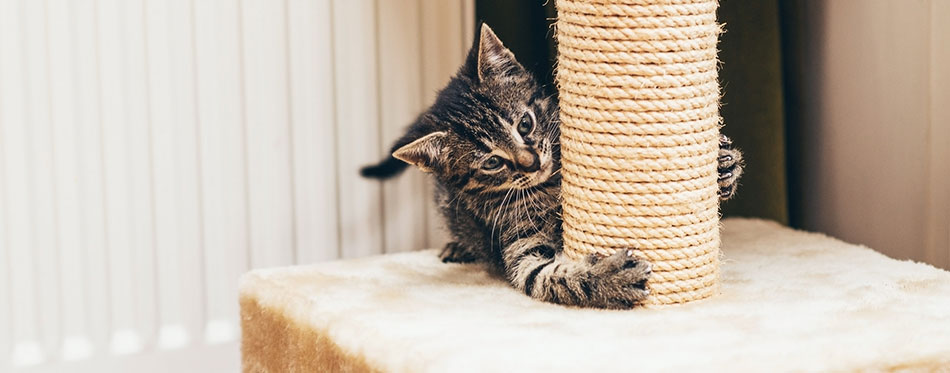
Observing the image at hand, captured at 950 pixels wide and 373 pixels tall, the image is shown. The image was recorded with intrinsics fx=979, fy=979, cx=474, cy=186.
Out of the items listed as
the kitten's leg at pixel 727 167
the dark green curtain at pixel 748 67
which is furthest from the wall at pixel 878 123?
the kitten's leg at pixel 727 167

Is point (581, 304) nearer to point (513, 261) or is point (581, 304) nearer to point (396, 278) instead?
point (513, 261)

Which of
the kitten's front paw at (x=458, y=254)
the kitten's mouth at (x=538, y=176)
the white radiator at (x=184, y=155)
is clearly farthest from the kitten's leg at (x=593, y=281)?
the white radiator at (x=184, y=155)

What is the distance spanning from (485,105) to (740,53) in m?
0.66

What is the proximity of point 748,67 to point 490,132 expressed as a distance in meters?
0.68

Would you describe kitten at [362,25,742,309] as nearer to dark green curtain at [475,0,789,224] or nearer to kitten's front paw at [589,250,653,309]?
kitten's front paw at [589,250,653,309]

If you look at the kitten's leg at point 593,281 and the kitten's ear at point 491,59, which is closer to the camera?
the kitten's leg at point 593,281

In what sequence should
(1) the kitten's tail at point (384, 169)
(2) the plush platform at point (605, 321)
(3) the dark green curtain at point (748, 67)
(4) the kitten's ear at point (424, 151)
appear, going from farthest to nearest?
1. (3) the dark green curtain at point (748, 67)
2. (1) the kitten's tail at point (384, 169)
3. (4) the kitten's ear at point (424, 151)
4. (2) the plush platform at point (605, 321)

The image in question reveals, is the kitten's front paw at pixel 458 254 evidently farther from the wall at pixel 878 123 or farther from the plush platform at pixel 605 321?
the wall at pixel 878 123

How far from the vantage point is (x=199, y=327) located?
5.29 ft

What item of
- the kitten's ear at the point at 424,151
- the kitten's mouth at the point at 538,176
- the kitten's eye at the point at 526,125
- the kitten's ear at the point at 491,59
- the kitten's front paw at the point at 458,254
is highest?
the kitten's ear at the point at 491,59

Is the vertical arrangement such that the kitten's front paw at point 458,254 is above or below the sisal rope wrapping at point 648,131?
below

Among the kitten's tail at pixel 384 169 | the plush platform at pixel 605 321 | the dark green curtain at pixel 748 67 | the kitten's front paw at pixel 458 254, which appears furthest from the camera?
the dark green curtain at pixel 748 67

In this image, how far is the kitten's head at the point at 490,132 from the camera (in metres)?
1.23

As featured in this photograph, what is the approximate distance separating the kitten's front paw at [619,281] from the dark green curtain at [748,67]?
634mm
